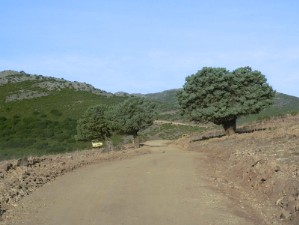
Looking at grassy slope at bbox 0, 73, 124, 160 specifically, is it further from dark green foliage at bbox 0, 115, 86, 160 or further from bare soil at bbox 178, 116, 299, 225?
bare soil at bbox 178, 116, 299, 225

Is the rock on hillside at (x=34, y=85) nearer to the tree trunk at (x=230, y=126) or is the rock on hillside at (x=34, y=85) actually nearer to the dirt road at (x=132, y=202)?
the tree trunk at (x=230, y=126)

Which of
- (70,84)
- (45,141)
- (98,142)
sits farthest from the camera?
(70,84)

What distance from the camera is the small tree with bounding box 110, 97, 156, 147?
1628 inches

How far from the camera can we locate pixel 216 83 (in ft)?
112

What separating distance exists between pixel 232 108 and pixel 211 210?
22.4m

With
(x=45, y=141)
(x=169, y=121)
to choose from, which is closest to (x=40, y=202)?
(x=45, y=141)

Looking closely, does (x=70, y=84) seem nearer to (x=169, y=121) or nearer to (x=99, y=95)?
(x=99, y=95)

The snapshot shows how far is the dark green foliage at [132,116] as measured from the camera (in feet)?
136

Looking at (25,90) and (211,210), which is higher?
(25,90)

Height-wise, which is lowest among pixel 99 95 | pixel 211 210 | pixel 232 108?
pixel 211 210

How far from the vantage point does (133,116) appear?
41.5m

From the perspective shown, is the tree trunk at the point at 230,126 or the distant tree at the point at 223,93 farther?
the tree trunk at the point at 230,126

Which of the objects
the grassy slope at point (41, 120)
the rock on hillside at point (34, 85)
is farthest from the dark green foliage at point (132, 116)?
the rock on hillside at point (34, 85)

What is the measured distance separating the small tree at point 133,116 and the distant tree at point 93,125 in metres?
2.21
